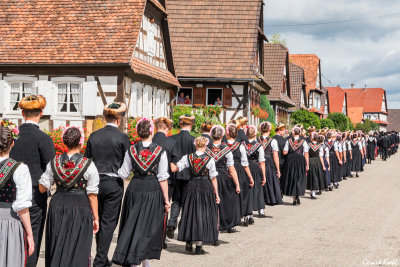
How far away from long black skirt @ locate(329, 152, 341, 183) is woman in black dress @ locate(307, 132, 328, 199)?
7.23 feet

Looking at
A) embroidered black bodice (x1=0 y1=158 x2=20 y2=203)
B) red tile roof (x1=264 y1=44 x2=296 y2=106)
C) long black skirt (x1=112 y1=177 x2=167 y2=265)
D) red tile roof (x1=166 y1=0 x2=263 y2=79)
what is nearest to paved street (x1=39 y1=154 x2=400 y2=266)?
long black skirt (x1=112 y1=177 x2=167 y2=265)

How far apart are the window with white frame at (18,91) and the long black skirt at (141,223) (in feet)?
49.6

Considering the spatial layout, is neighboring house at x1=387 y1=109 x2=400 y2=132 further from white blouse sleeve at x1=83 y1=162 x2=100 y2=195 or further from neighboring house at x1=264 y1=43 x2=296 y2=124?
white blouse sleeve at x1=83 y1=162 x2=100 y2=195

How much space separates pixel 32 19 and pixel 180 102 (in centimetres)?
1127

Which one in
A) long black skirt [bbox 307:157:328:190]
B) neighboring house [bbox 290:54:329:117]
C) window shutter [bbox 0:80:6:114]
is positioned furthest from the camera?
neighboring house [bbox 290:54:329:117]

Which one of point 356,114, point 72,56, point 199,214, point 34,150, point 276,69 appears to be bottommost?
point 199,214

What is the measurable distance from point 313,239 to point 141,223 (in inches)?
143

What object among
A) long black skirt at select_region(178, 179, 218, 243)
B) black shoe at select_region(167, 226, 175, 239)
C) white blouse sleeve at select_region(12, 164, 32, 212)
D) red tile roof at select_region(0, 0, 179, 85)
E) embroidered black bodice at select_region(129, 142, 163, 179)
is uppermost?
red tile roof at select_region(0, 0, 179, 85)

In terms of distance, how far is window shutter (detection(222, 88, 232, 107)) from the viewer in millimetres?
30359

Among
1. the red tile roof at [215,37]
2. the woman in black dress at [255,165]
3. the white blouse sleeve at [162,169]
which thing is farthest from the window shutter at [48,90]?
the white blouse sleeve at [162,169]

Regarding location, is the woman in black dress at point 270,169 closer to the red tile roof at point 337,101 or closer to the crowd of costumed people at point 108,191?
the crowd of costumed people at point 108,191

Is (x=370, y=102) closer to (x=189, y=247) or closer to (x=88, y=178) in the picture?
(x=189, y=247)

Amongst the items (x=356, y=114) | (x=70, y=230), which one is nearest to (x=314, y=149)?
(x=70, y=230)

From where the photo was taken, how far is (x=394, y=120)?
138 metres
